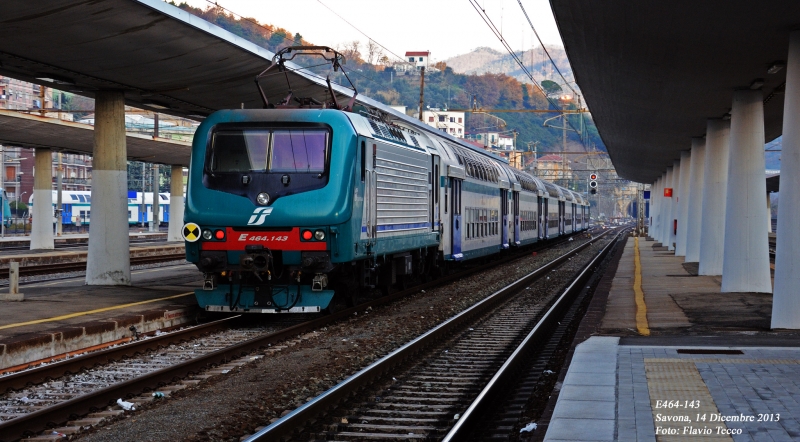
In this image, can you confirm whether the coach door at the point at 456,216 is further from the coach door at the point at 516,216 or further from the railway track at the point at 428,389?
the coach door at the point at 516,216

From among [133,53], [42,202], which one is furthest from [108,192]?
[42,202]

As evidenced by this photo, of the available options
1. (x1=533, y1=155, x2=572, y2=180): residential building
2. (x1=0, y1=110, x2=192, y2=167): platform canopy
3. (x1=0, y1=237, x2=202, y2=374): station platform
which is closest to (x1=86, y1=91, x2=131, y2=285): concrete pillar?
(x1=0, y1=237, x2=202, y2=374): station platform

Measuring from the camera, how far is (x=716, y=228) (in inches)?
965

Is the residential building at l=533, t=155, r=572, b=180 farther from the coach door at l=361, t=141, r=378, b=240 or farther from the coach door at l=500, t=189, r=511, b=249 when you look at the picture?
the coach door at l=361, t=141, r=378, b=240

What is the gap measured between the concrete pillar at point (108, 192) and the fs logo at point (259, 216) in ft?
18.2

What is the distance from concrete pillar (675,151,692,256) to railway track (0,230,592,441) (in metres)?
26.6

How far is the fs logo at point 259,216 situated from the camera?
13812 mm

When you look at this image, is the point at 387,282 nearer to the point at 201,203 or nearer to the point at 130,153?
the point at 201,203

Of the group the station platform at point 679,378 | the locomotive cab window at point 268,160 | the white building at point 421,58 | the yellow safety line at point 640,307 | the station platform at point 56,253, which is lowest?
the station platform at point 56,253

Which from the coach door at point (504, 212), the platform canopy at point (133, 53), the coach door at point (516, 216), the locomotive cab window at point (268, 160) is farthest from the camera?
the coach door at point (516, 216)

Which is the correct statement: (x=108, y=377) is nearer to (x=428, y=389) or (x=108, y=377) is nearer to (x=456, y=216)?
(x=428, y=389)

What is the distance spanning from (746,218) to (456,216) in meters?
7.54

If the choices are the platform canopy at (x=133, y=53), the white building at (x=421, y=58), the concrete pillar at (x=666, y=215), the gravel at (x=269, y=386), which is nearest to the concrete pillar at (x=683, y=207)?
the concrete pillar at (x=666, y=215)

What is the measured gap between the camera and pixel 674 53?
53.1 feet
